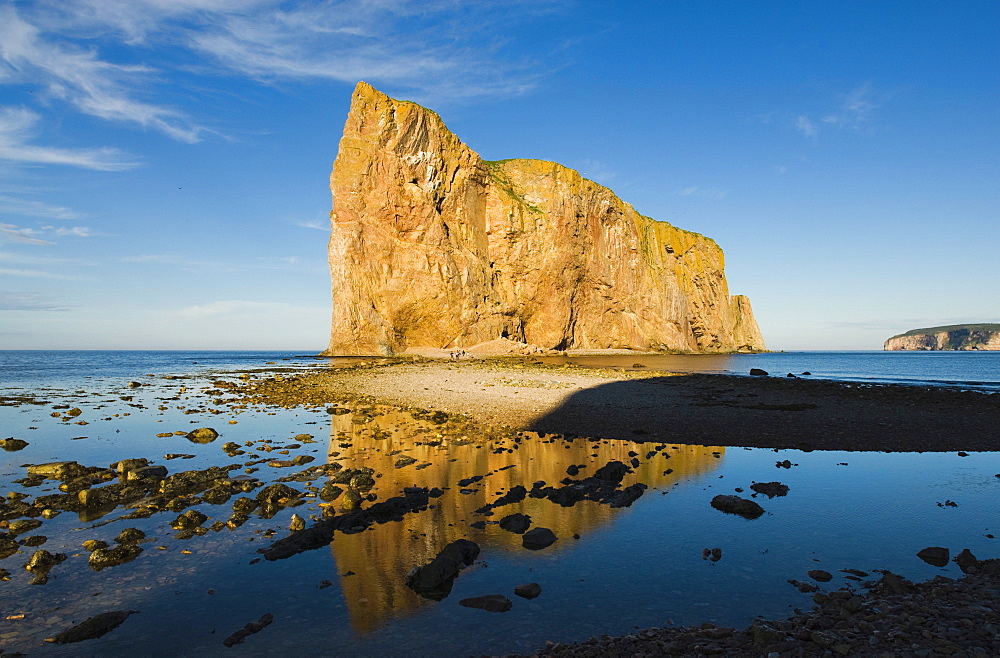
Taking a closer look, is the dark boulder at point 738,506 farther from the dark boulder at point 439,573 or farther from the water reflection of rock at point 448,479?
the dark boulder at point 439,573

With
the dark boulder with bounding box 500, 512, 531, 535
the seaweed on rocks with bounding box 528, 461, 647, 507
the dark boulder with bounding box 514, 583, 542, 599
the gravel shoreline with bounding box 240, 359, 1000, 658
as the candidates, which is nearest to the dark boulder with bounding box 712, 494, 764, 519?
the seaweed on rocks with bounding box 528, 461, 647, 507

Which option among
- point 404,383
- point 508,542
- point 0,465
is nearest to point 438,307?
point 404,383

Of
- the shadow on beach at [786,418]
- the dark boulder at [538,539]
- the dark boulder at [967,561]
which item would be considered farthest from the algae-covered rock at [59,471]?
the dark boulder at [967,561]

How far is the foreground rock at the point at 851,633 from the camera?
421cm

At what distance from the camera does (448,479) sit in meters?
10.5

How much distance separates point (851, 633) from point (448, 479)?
7354 mm

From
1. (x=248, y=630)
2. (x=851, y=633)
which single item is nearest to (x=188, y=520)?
(x=248, y=630)

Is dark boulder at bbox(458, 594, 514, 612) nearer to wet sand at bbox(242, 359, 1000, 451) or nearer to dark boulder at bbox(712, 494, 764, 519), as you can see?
dark boulder at bbox(712, 494, 764, 519)

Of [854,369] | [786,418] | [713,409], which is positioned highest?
[713,409]

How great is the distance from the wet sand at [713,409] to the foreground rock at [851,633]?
Result: 905cm

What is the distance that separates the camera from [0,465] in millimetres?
11680

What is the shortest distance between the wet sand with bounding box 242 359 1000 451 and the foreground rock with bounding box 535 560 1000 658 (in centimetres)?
905

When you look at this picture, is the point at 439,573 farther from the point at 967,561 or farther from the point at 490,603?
the point at 967,561

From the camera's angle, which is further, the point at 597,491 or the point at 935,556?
the point at 597,491
